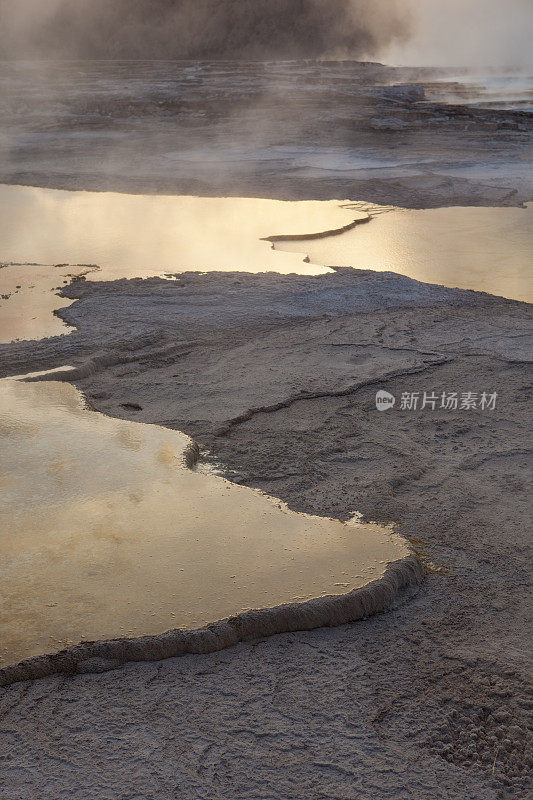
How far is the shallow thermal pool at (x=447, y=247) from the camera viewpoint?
5141mm

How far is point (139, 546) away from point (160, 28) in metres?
44.9

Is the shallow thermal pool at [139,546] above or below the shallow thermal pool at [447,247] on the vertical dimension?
below

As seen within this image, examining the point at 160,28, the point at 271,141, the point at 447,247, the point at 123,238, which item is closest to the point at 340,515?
the point at 447,247

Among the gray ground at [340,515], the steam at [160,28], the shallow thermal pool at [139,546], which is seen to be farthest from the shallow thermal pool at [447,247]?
the steam at [160,28]

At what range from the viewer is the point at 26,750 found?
166 cm

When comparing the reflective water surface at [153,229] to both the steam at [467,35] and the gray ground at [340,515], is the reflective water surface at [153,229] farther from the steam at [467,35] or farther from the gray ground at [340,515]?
the steam at [467,35]

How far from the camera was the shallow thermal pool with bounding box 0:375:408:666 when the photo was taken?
203 centimetres

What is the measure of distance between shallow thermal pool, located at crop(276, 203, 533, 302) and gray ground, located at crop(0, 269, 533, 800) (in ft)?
1.85

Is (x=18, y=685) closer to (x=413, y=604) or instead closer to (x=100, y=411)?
(x=413, y=604)

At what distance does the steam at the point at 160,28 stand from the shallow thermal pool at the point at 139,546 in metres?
42.6

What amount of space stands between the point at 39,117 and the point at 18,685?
15317 mm

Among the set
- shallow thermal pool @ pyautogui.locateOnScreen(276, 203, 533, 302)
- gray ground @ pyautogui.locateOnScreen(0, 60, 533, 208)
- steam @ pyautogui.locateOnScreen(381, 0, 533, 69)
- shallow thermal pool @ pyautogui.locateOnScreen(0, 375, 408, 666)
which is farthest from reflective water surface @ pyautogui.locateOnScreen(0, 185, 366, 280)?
steam @ pyautogui.locateOnScreen(381, 0, 533, 69)

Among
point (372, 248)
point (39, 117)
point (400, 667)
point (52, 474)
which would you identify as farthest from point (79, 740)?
point (39, 117)

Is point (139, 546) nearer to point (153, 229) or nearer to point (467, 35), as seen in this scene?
point (153, 229)
